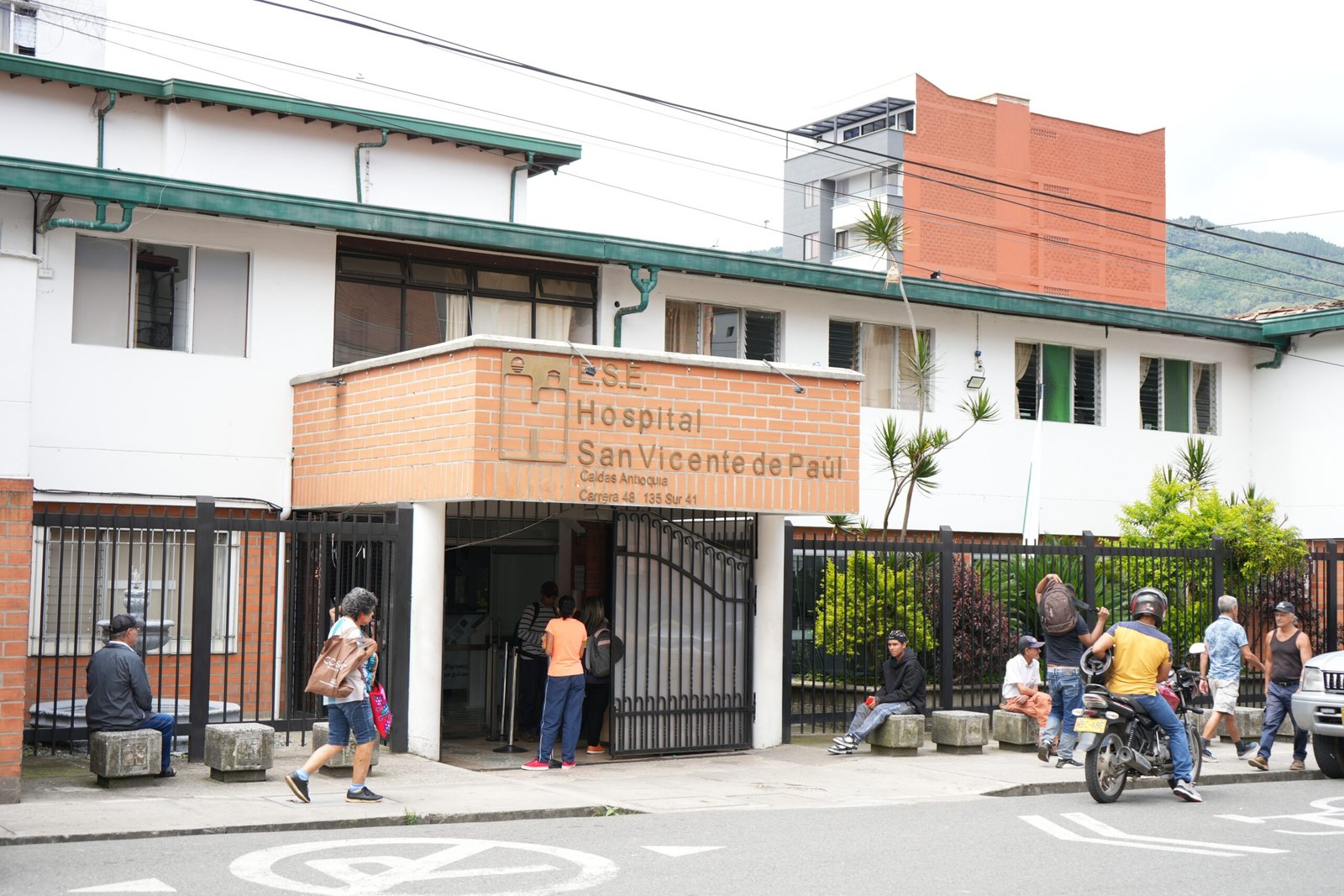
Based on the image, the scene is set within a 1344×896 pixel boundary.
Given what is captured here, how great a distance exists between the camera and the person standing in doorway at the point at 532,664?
51.8ft

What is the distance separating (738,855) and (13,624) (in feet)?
18.2

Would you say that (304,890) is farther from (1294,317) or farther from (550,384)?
(1294,317)

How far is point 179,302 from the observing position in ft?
54.0

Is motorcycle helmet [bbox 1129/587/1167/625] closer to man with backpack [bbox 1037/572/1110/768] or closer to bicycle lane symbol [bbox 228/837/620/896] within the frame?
man with backpack [bbox 1037/572/1110/768]

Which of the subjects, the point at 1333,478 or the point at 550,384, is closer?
the point at 550,384

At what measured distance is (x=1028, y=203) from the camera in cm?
5716

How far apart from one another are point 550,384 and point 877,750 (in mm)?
5362

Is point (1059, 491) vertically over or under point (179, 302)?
under

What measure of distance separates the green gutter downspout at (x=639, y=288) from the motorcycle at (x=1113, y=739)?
27.6 ft

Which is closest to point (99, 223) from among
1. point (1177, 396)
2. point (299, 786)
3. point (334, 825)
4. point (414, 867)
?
point (299, 786)

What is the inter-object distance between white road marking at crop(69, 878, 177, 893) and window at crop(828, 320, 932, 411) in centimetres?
1492

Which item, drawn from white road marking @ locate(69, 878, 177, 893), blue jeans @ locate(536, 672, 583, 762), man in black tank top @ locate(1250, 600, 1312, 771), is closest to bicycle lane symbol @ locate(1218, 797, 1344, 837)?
man in black tank top @ locate(1250, 600, 1312, 771)

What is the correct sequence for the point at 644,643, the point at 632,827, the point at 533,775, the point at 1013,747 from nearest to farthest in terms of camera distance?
the point at 632,827
the point at 533,775
the point at 644,643
the point at 1013,747

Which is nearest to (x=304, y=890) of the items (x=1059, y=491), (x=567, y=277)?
(x=567, y=277)
